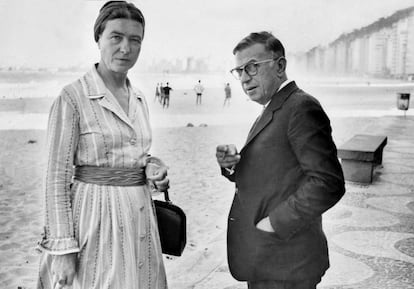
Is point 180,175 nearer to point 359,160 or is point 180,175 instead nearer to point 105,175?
point 359,160

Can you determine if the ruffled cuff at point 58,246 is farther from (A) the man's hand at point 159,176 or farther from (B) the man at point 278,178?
(B) the man at point 278,178

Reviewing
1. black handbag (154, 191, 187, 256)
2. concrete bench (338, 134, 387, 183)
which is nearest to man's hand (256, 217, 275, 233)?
black handbag (154, 191, 187, 256)

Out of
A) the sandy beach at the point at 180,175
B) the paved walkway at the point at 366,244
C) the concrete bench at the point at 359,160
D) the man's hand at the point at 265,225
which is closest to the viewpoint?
the man's hand at the point at 265,225

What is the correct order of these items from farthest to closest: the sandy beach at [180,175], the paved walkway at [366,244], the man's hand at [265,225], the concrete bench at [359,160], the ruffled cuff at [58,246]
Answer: the concrete bench at [359,160]
the sandy beach at [180,175]
the paved walkway at [366,244]
the man's hand at [265,225]
the ruffled cuff at [58,246]

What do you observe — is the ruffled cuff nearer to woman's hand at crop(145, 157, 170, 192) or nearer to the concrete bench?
woman's hand at crop(145, 157, 170, 192)

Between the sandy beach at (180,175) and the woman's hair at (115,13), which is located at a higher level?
the woman's hair at (115,13)

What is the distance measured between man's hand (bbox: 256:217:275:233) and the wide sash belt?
448 mm

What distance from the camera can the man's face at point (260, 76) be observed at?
1.57m

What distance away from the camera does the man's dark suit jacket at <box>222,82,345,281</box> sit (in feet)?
4.73

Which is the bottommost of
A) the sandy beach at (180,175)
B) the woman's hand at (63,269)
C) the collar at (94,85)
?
the sandy beach at (180,175)

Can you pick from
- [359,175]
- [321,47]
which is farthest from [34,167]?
[321,47]

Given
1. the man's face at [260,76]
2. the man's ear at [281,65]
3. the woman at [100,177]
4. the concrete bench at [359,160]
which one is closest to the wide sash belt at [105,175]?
the woman at [100,177]

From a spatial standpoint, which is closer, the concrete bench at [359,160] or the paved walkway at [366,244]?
the paved walkway at [366,244]

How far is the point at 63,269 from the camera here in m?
1.46
